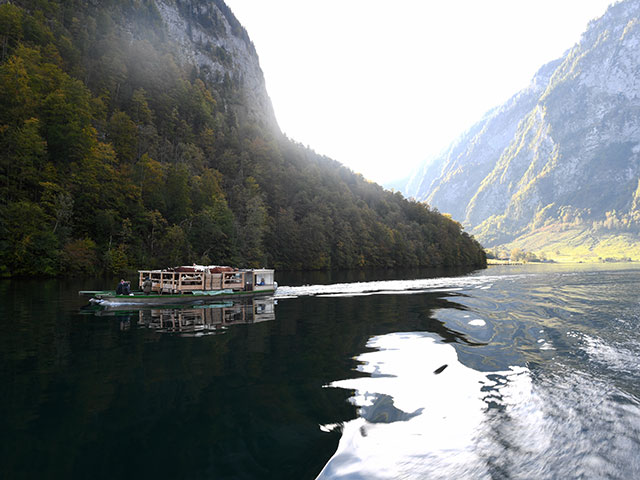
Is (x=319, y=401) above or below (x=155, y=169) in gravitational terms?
below

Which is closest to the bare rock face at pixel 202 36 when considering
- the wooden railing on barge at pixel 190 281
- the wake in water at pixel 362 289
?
the wake in water at pixel 362 289

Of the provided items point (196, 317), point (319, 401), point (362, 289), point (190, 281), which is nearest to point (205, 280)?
point (190, 281)

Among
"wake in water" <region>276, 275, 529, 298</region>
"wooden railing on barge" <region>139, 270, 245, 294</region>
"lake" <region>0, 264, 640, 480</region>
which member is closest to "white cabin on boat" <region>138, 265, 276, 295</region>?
"wooden railing on barge" <region>139, 270, 245, 294</region>

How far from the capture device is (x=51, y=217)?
63.3m

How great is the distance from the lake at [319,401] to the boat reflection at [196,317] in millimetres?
775

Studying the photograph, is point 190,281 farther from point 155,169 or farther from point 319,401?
point 155,169

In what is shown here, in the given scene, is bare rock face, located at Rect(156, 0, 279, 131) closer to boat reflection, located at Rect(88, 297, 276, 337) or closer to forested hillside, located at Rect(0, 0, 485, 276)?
forested hillside, located at Rect(0, 0, 485, 276)

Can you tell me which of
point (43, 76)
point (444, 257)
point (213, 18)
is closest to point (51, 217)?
point (43, 76)

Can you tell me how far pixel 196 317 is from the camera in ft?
97.1

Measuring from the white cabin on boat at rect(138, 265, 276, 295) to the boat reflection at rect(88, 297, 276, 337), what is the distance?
5.16 meters

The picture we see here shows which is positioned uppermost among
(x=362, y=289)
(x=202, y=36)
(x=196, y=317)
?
(x=202, y=36)

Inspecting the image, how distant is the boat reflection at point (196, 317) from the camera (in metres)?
24.6

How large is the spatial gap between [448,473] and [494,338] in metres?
15.6

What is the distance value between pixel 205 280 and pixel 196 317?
14470 millimetres
